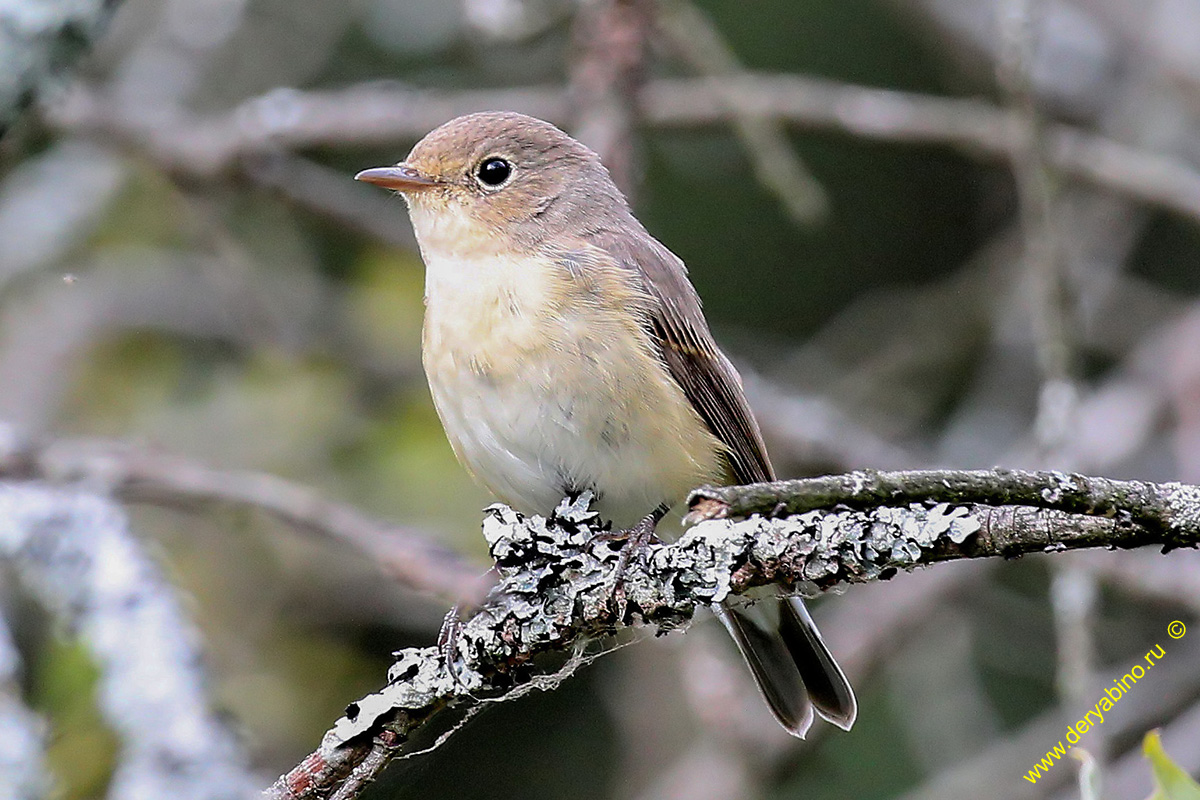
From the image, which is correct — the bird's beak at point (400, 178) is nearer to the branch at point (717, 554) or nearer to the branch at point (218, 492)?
the branch at point (218, 492)

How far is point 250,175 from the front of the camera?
16.9 ft

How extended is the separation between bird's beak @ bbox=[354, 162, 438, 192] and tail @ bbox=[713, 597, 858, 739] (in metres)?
1.38

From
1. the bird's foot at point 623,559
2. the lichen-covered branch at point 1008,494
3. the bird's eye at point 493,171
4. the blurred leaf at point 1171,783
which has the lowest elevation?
the blurred leaf at point 1171,783

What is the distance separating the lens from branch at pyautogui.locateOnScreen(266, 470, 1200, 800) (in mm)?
1843

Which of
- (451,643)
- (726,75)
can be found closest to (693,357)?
(726,75)

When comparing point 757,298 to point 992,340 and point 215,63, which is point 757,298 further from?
Answer: point 215,63

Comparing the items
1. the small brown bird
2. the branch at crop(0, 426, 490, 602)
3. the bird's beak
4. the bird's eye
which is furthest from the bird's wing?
the branch at crop(0, 426, 490, 602)

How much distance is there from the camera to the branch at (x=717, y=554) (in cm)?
184

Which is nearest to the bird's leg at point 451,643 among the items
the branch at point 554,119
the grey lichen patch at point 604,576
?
the grey lichen patch at point 604,576

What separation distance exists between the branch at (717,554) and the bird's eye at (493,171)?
1.44 m

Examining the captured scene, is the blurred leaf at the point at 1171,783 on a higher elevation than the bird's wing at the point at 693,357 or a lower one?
lower

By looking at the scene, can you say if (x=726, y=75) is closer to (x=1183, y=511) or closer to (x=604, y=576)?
(x=604, y=576)

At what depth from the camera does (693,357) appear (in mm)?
3807

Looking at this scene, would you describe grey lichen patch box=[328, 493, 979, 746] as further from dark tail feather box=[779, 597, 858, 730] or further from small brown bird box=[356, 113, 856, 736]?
dark tail feather box=[779, 597, 858, 730]
